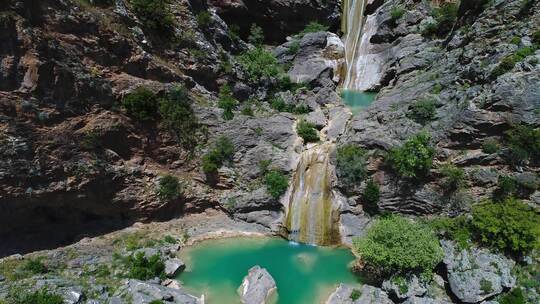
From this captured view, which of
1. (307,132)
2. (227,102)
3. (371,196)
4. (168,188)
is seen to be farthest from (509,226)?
(227,102)

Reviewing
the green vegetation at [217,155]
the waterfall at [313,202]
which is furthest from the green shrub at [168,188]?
the waterfall at [313,202]

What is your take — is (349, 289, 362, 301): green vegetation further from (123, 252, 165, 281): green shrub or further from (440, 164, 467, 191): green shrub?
(123, 252, 165, 281): green shrub

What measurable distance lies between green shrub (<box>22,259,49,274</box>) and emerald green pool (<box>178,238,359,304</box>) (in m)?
8.13

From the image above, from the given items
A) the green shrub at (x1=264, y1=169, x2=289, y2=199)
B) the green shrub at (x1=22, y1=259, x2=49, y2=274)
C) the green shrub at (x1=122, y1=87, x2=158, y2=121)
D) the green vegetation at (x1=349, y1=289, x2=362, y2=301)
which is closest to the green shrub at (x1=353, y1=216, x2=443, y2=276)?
the green vegetation at (x1=349, y1=289, x2=362, y2=301)

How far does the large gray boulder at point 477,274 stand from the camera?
19438mm

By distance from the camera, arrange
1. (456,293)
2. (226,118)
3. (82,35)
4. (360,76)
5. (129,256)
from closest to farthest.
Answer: (456,293) < (129,256) < (82,35) < (226,118) < (360,76)

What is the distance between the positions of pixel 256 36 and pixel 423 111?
23.8m

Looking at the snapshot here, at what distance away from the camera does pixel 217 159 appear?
29.5 meters

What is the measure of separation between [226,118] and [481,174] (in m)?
19.5

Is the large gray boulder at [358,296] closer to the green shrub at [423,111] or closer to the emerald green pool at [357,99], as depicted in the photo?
the green shrub at [423,111]

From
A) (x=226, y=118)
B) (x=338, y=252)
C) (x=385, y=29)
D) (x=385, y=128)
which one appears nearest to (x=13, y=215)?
(x=226, y=118)

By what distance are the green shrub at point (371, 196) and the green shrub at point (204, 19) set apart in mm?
21513

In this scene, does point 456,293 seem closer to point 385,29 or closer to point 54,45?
point 54,45

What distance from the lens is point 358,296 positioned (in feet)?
67.3
